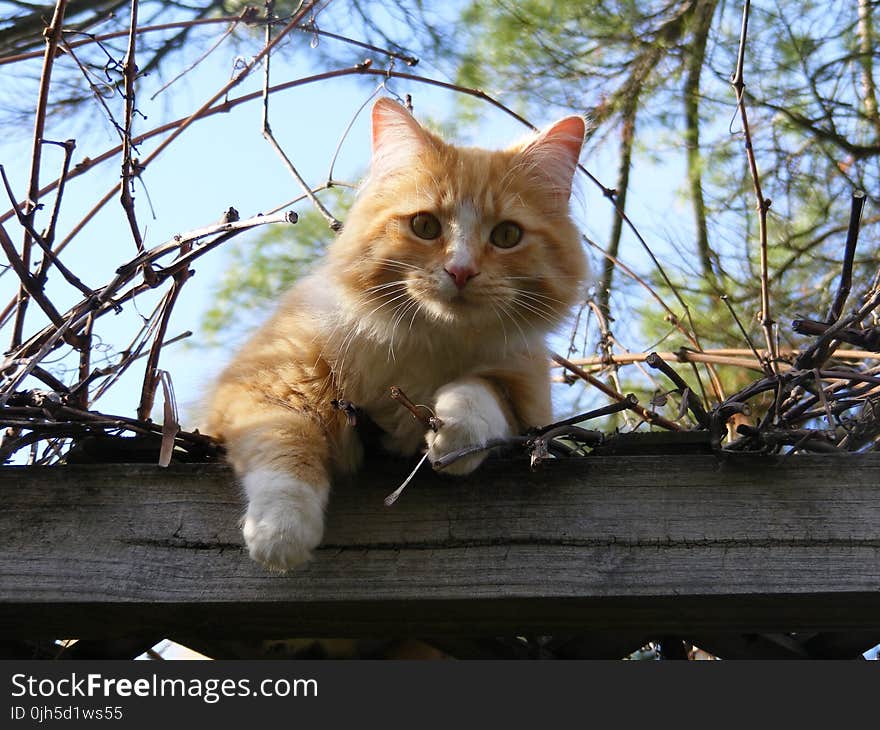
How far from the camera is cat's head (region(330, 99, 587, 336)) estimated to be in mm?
1622

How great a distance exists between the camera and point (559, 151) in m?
1.96

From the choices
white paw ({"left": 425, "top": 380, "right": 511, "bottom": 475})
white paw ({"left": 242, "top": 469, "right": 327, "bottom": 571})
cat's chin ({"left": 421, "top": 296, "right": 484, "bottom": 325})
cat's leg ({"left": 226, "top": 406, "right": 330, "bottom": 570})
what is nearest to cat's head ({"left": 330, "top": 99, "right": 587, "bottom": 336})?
cat's chin ({"left": 421, "top": 296, "right": 484, "bottom": 325})

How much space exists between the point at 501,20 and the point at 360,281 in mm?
1802

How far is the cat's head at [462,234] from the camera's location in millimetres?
1622

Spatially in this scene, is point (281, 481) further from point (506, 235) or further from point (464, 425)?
point (506, 235)

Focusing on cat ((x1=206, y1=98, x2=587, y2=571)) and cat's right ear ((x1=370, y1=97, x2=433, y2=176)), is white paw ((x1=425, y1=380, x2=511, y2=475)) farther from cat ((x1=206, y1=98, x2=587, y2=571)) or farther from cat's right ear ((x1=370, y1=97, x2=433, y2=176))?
cat's right ear ((x1=370, y1=97, x2=433, y2=176))

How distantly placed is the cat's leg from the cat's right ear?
624 mm

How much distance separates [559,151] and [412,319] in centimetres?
58

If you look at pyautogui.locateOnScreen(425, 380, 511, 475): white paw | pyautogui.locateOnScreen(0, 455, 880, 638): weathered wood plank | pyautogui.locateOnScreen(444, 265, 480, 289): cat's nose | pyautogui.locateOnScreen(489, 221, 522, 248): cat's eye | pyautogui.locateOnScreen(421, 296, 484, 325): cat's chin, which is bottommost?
pyautogui.locateOnScreen(0, 455, 880, 638): weathered wood plank

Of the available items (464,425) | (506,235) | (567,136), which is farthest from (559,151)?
(464,425)

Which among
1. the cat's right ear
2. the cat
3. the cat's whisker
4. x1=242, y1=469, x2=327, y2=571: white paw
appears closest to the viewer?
x1=242, y1=469, x2=327, y2=571: white paw

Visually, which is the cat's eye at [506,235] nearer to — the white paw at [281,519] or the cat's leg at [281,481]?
the cat's leg at [281,481]

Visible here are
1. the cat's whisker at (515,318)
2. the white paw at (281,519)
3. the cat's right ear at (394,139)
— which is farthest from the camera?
the cat's right ear at (394,139)

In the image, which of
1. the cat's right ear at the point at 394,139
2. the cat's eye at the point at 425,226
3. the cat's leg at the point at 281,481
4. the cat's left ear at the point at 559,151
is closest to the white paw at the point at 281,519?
the cat's leg at the point at 281,481
